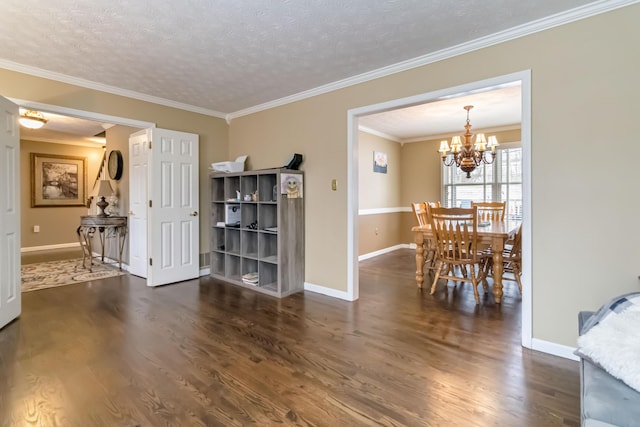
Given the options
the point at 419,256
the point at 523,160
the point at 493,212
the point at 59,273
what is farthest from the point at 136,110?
the point at 493,212

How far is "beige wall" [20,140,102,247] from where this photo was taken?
21.3ft

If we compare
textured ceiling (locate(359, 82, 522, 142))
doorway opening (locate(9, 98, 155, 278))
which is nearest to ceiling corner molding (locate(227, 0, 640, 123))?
textured ceiling (locate(359, 82, 522, 142))

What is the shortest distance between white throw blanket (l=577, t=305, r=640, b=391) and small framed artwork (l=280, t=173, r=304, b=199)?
2857 mm

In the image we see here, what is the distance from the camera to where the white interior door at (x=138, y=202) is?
446cm

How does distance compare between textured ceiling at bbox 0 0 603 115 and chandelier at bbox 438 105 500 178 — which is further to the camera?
chandelier at bbox 438 105 500 178

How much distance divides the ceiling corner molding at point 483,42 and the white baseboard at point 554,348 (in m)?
2.23

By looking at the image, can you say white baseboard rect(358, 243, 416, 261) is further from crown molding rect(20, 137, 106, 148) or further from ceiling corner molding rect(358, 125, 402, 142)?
crown molding rect(20, 137, 106, 148)

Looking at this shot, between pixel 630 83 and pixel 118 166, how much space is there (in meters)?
6.02

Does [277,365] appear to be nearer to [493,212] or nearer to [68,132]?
[493,212]

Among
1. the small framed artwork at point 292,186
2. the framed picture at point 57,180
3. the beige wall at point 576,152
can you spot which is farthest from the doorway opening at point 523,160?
the framed picture at point 57,180

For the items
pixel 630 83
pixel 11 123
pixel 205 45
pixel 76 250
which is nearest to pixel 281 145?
pixel 205 45

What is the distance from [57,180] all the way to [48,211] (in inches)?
26.8

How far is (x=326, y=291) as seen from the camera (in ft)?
12.1

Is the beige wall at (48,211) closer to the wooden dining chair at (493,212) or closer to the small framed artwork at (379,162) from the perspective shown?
the small framed artwork at (379,162)
